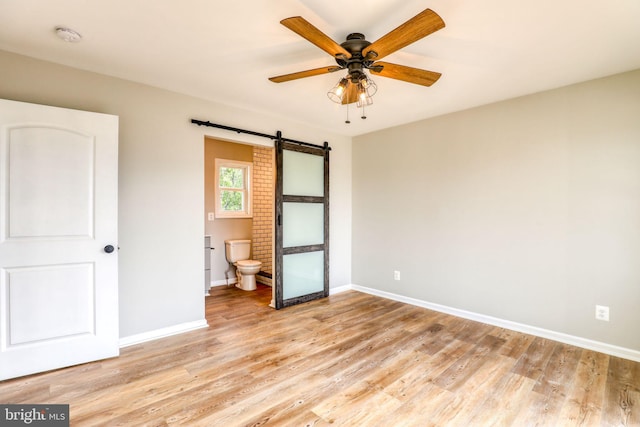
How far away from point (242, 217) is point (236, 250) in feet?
1.98

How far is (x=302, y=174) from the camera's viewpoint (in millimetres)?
4141

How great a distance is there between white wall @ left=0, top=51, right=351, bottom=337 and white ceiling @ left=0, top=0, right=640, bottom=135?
0.16m

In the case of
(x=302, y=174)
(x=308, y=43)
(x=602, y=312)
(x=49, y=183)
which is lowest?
(x=602, y=312)

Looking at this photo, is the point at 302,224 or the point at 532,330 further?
the point at 302,224

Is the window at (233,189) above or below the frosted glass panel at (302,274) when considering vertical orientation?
above

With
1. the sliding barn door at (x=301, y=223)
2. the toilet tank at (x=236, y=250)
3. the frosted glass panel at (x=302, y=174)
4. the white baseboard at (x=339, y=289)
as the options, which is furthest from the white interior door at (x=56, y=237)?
the white baseboard at (x=339, y=289)

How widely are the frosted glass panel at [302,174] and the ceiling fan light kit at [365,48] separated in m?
1.63

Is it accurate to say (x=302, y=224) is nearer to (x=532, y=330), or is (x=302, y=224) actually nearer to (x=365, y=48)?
(x=365, y=48)

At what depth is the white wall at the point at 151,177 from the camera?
248 centimetres

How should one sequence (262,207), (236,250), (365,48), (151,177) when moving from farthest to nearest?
(262,207)
(236,250)
(151,177)
(365,48)

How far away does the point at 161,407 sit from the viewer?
1.91 meters

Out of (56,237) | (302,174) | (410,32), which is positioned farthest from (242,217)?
(410,32)

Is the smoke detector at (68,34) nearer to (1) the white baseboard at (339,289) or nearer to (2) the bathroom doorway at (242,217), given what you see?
(2) the bathroom doorway at (242,217)

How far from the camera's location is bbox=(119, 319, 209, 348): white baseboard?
276 centimetres
